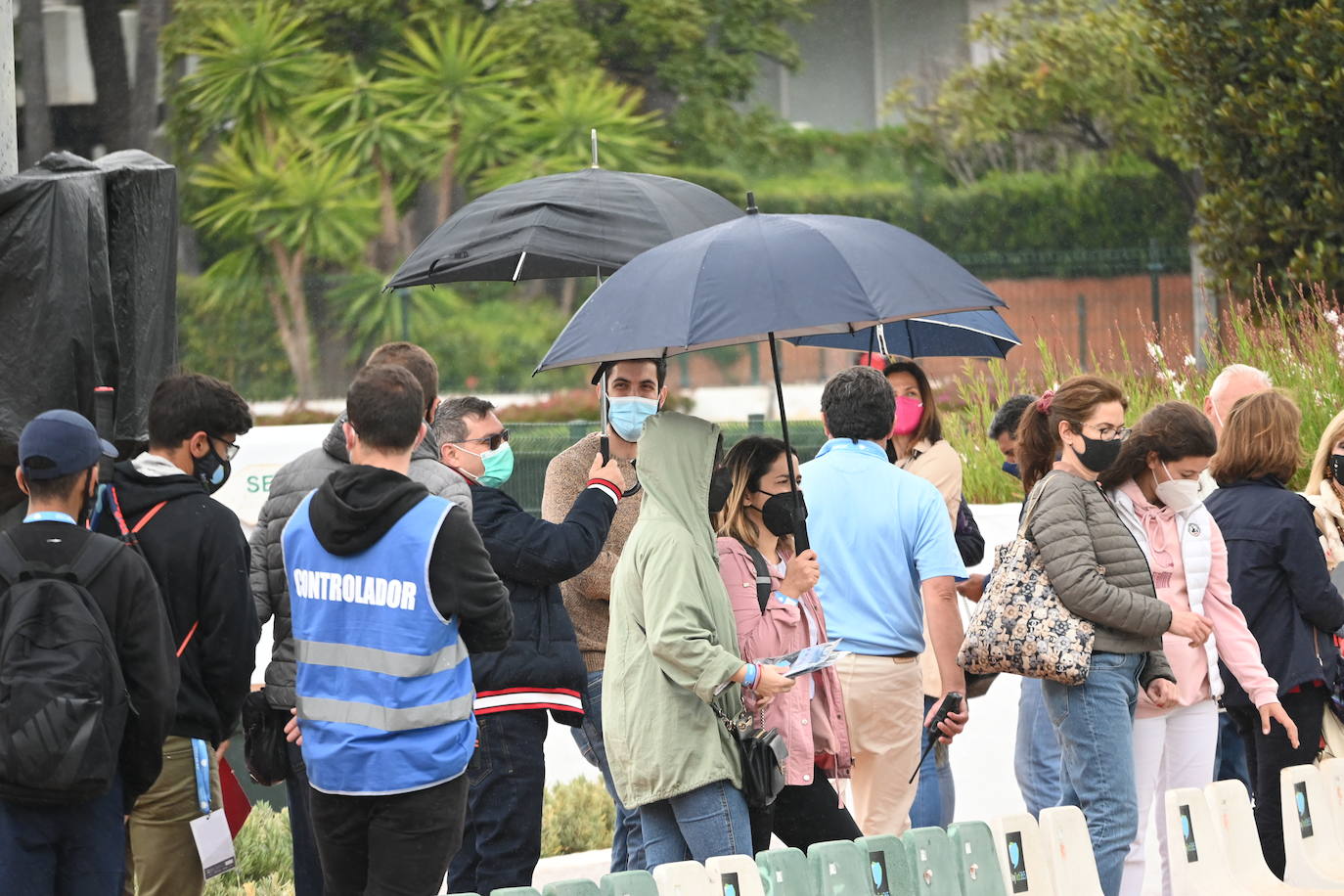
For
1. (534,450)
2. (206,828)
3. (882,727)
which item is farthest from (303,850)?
(534,450)

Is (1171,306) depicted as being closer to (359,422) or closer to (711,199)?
(711,199)

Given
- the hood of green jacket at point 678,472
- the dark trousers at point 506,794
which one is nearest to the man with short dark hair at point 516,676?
the dark trousers at point 506,794

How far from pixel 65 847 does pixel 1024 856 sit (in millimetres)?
2345

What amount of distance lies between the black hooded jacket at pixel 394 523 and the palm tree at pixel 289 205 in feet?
61.6

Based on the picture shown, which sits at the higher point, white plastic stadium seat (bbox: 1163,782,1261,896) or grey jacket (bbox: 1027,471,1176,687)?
grey jacket (bbox: 1027,471,1176,687)

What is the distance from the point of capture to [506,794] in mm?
4922

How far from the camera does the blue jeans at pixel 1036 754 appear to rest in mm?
6195

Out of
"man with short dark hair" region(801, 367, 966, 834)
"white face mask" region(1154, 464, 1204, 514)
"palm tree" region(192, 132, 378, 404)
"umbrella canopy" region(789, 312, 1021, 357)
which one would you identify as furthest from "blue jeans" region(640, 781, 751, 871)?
"palm tree" region(192, 132, 378, 404)

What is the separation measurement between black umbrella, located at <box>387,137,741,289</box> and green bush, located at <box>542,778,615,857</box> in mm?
2507

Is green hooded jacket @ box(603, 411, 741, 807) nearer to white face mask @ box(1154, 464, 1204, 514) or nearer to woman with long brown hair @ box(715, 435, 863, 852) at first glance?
woman with long brown hair @ box(715, 435, 863, 852)

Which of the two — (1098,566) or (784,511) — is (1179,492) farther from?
(784,511)

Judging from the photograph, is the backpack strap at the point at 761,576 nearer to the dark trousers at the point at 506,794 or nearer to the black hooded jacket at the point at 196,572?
the dark trousers at the point at 506,794

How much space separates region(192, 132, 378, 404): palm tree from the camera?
2298 cm

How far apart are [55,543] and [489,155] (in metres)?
19.6
